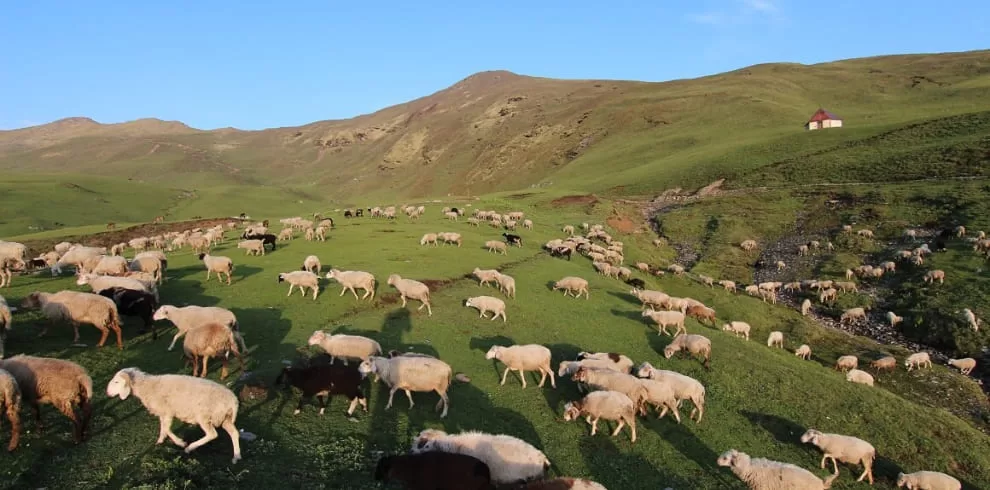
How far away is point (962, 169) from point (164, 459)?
208ft

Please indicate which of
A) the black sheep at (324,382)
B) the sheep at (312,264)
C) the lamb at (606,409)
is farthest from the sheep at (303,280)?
the lamb at (606,409)

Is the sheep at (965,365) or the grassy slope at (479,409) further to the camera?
the sheep at (965,365)

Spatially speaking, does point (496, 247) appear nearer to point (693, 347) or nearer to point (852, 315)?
point (693, 347)

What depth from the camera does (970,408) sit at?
1839 centimetres

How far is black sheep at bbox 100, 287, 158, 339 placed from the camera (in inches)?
611

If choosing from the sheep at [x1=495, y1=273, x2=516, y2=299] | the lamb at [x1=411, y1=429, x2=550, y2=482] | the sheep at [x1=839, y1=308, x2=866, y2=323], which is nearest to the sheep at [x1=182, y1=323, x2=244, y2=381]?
the lamb at [x1=411, y1=429, x2=550, y2=482]

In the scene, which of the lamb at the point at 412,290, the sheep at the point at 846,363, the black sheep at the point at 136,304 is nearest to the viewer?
the black sheep at the point at 136,304

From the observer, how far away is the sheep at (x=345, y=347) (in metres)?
13.9

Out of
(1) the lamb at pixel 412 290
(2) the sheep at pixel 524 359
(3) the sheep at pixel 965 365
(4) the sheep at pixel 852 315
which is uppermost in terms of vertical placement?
(1) the lamb at pixel 412 290

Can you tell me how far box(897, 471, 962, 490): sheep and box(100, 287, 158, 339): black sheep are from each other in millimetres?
19078

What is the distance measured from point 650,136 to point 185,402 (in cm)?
9769

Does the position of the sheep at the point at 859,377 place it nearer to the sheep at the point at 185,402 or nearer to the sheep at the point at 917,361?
the sheep at the point at 917,361

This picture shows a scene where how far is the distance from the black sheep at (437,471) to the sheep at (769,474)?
5398 millimetres

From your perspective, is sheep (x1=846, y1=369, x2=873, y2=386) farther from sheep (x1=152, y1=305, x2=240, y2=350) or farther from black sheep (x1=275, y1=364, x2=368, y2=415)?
sheep (x1=152, y1=305, x2=240, y2=350)
